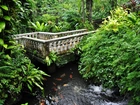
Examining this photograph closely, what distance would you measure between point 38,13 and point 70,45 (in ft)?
23.9

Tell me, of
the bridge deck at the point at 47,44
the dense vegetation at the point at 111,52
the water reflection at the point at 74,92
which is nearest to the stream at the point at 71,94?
the water reflection at the point at 74,92

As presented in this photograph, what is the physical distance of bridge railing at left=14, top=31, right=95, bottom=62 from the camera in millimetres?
7396

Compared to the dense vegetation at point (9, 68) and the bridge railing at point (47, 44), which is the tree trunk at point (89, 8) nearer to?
the bridge railing at point (47, 44)

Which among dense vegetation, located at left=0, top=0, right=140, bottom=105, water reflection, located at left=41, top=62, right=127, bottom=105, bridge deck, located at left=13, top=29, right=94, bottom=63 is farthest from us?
bridge deck, located at left=13, top=29, right=94, bottom=63

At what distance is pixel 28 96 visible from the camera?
19.6 feet

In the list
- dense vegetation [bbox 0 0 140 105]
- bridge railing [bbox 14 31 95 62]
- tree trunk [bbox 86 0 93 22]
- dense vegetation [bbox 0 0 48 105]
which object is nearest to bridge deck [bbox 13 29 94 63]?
bridge railing [bbox 14 31 95 62]

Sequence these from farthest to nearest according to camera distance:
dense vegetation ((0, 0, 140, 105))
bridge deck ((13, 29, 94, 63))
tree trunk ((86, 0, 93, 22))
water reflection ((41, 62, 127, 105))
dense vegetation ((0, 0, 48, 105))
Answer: tree trunk ((86, 0, 93, 22)) → bridge deck ((13, 29, 94, 63)) → water reflection ((41, 62, 127, 105)) → dense vegetation ((0, 0, 48, 105)) → dense vegetation ((0, 0, 140, 105))

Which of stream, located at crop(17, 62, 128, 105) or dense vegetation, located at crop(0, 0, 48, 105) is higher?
dense vegetation, located at crop(0, 0, 48, 105)

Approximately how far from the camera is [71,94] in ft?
20.2


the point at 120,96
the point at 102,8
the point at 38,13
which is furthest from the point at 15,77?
the point at 102,8

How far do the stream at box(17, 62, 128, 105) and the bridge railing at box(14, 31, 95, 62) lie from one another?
1.21 m

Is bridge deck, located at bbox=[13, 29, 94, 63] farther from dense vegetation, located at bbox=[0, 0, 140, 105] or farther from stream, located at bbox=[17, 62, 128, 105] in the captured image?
stream, located at bbox=[17, 62, 128, 105]

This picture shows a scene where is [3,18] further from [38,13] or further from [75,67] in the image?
[38,13]

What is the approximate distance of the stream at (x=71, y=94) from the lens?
5.63 meters
